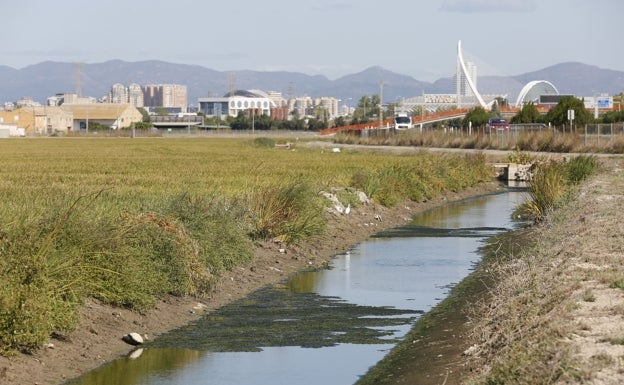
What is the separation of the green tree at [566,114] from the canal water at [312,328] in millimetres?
72879

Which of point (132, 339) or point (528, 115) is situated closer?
point (132, 339)

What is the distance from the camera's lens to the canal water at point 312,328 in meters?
14.0

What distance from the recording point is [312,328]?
1692 centimetres

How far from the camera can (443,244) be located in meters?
28.7

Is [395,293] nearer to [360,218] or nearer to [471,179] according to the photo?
[360,218]

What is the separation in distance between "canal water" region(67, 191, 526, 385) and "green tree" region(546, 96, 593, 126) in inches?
2869

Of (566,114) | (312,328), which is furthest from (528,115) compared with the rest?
(312,328)

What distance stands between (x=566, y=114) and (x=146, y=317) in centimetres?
8545

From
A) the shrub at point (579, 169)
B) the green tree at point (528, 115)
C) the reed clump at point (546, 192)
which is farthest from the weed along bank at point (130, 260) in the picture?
the green tree at point (528, 115)

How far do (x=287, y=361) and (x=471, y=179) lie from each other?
37.2 meters

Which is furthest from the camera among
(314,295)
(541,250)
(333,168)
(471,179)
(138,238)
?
(333,168)

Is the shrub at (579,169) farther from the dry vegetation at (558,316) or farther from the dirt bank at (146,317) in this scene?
the dry vegetation at (558,316)

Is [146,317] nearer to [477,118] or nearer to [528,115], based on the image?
[528,115]

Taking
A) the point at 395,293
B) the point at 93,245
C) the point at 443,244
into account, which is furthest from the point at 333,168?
the point at 93,245
